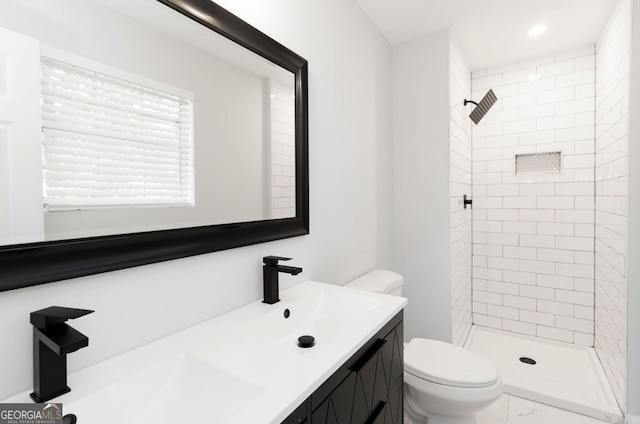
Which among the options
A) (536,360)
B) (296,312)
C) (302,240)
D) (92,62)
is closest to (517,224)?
(536,360)

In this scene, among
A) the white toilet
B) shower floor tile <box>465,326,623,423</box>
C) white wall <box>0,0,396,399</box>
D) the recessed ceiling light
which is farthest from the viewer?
the recessed ceiling light

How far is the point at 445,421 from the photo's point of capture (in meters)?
1.69

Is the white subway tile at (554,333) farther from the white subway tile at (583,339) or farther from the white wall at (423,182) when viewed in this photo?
the white wall at (423,182)

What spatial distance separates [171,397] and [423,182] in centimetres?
209

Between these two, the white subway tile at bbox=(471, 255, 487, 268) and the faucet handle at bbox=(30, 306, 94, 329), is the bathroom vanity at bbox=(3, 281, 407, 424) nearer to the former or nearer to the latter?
the faucet handle at bbox=(30, 306, 94, 329)

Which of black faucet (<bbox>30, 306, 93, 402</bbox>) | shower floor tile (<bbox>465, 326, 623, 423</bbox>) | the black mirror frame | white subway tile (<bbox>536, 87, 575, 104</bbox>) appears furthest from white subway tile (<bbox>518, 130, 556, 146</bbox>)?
black faucet (<bbox>30, 306, 93, 402</bbox>)

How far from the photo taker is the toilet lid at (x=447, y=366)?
1547 mm

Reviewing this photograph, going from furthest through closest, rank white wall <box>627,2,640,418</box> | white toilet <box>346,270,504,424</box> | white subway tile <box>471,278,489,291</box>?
white subway tile <box>471,278,489,291</box>
white wall <box>627,2,640,418</box>
white toilet <box>346,270,504,424</box>

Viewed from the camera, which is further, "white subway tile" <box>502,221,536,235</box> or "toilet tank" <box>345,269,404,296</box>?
"white subway tile" <box>502,221,536,235</box>

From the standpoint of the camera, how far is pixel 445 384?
5.07ft

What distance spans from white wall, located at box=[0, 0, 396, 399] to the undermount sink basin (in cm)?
15

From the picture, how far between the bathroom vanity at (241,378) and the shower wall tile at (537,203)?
2.30 m

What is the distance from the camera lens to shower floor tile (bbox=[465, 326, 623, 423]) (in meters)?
2.03

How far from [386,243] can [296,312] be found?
1351mm
